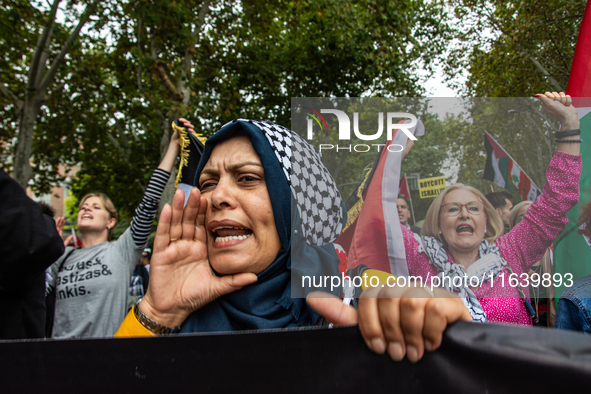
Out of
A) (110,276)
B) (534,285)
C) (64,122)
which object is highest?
(64,122)

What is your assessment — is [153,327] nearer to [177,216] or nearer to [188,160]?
[177,216]

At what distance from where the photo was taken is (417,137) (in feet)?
3.20

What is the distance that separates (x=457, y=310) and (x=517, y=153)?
1.37 feet

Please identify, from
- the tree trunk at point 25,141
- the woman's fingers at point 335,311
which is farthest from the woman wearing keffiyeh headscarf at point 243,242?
the tree trunk at point 25,141

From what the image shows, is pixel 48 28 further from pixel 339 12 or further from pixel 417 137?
pixel 417 137

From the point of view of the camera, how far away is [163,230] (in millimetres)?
1396

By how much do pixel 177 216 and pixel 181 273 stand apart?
0.20 m

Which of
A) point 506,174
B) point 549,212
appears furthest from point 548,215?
point 506,174

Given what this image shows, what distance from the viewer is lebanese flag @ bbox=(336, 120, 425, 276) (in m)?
0.96

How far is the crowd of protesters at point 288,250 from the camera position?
3.00 feet

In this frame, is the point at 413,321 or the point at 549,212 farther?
the point at 549,212

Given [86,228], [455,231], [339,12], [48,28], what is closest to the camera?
[455,231]

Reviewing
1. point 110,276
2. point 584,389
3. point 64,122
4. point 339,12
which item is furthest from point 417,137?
point 64,122

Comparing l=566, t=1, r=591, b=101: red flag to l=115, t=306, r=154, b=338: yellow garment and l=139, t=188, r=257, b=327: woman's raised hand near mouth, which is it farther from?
l=115, t=306, r=154, b=338: yellow garment
